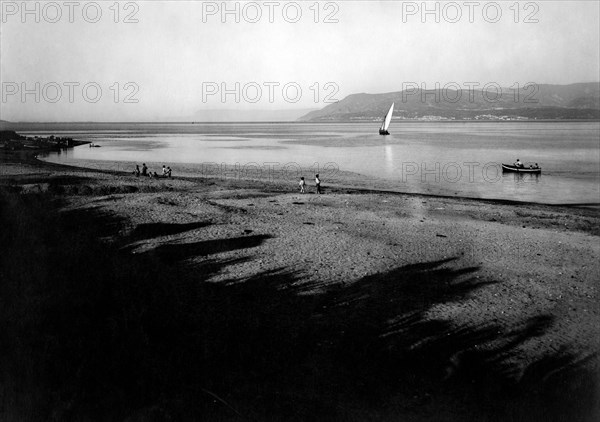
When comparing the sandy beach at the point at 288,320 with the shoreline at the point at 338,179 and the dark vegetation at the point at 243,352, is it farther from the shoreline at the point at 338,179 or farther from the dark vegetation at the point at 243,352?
the shoreline at the point at 338,179

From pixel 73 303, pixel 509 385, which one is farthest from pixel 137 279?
pixel 509 385

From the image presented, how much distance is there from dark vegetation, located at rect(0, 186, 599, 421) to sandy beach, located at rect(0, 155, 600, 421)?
3 cm

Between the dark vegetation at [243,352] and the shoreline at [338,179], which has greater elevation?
the shoreline at [338,179]

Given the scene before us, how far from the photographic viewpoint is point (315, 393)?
771cm

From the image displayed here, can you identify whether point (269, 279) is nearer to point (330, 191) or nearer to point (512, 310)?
point (512, 310)

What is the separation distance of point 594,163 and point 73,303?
52.8m

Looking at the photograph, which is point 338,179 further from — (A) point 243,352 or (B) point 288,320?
(A) point 243,352

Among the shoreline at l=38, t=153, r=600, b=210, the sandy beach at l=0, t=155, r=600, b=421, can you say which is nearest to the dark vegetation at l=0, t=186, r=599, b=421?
the sandy beach at l=0, t=155, r=600, b=421

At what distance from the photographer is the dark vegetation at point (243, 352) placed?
7.07 metres

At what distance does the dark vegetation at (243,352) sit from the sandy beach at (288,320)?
0.11 ft

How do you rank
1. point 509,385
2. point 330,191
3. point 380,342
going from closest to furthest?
point 509,385
point 380,342
point 330,191

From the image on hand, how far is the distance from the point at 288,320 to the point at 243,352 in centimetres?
169

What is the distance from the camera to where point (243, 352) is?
29.0 feet

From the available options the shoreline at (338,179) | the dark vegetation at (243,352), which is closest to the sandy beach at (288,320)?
the dark vegetation at (243,352)
